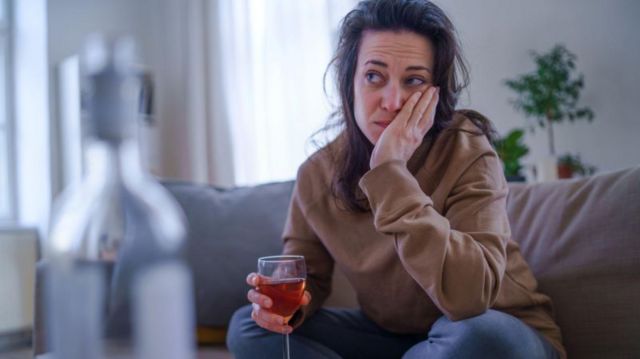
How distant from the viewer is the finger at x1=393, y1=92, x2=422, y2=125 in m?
1.12

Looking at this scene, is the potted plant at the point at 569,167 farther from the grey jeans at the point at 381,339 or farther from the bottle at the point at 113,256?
the bottle at the point at 113,256

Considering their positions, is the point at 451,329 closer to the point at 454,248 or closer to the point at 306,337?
the point at 454,248

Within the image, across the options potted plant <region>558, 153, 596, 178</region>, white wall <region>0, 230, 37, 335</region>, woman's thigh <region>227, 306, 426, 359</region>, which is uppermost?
potted plant <region>558, 153, 596, 178</region>

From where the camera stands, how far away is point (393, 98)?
1161 mm

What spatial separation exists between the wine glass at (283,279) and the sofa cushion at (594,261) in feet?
2.03

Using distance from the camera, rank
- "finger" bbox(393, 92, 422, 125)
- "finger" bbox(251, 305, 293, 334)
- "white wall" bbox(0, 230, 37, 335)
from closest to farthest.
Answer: "finger" bbox(251, 305, 293, 334)
"finger" bbox(393, 92, 422, 125)
"white wall" bbox(0, 230, 37, 335)

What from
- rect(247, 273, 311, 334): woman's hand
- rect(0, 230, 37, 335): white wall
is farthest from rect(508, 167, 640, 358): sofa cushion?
rect(0, 230, 37, 335): white wall

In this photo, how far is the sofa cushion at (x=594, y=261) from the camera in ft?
3.92

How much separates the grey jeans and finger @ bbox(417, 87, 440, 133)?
1.22 feet

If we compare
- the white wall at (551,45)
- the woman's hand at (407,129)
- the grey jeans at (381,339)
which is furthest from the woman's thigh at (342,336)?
the white wall at (551,45)

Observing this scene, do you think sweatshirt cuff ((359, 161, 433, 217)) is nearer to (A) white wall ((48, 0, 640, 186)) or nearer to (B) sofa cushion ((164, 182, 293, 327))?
(B) sofa cushion ((164, 182, 293, 327))

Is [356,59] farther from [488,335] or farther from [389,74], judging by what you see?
[488,335]

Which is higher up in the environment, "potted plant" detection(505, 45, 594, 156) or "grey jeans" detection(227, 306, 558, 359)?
"potted plant" detection(505, 45, 594, 156)

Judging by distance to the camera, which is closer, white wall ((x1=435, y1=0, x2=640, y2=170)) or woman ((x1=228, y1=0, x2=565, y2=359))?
woman ((x1=228, y1=0, x2=565, y2=359))
